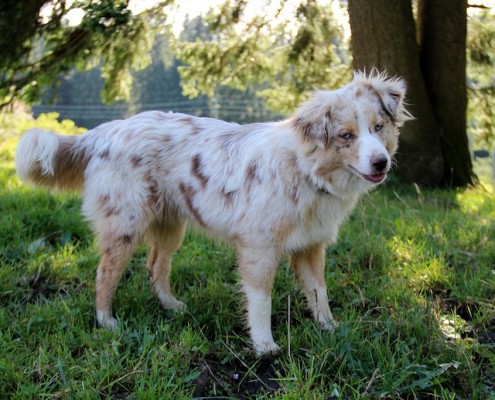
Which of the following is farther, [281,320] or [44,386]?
[281,320]

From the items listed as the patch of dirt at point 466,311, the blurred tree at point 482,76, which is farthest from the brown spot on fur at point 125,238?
the blurred tree at point 482,76

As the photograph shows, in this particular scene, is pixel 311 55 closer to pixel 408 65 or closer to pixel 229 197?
pixel 408 65

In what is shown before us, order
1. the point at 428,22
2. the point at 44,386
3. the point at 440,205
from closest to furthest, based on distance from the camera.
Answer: the point at 44,386 → the point at 440,205 → the point at 428,22

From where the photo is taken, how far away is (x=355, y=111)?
10.8 ft

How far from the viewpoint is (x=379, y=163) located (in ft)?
10.3

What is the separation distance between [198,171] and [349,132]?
1.14 metres

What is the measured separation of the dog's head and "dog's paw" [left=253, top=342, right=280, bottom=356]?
105 centimetres

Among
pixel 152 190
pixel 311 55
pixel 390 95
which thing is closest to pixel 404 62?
pixel 311 55

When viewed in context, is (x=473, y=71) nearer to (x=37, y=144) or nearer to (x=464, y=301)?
(x=464, y=301)

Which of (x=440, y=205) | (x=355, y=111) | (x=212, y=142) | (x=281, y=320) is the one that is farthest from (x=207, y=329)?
(x=440, y=205)

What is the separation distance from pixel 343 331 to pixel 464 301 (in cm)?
119

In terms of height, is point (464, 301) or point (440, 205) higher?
point (464, 301)

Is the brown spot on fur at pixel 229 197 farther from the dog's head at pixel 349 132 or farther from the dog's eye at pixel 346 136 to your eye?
the dog's eye at pixel 346 136

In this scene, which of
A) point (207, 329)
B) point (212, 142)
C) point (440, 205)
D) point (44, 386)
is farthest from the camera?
point (440, 205)
